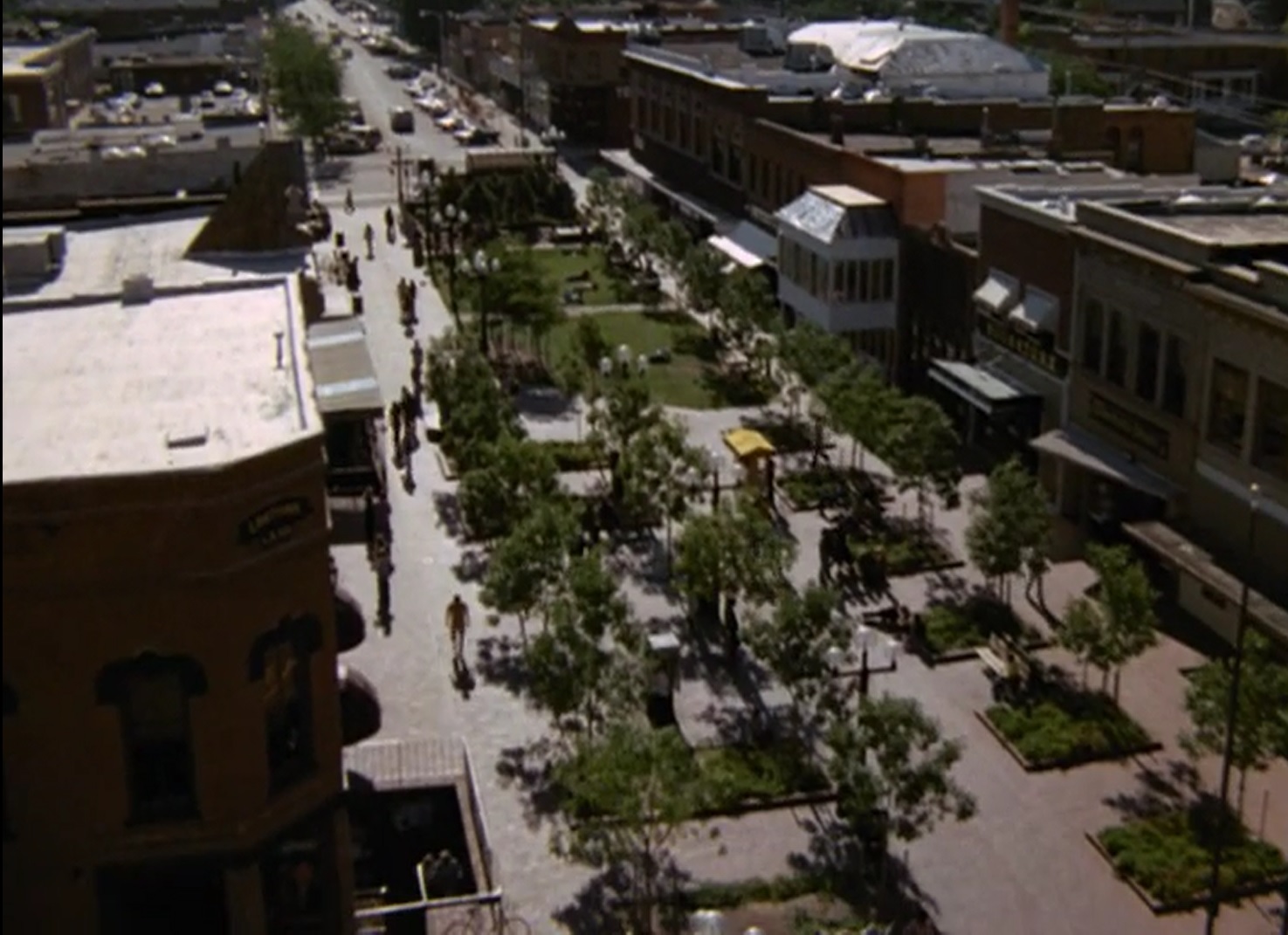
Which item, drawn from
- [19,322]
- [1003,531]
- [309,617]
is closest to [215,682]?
[309,617]

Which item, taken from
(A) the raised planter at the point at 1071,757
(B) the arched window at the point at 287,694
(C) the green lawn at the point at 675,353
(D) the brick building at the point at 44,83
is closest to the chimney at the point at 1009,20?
(C) the green lawn at the point at 675,353

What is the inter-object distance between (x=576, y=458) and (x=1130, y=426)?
15633mm

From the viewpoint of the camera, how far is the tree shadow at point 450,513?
4188cm

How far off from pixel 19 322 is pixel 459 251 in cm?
5530

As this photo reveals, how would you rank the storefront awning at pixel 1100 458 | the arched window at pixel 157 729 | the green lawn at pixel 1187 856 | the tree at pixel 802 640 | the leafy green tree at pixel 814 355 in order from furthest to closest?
the leafy green tree at pixel 814 355
the storefront awning at pixel 1100 458
the tree at pixel 802 640
the green lawn at pixel 1187 856
the arched window at pixel 157 729

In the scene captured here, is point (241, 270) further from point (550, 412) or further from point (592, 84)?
point (592, 84)

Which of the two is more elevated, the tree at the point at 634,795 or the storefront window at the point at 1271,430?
the storefront window at the point at 1271,430

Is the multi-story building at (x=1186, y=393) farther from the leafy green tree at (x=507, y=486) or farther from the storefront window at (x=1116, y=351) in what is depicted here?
the leafy green tree at (x=507, y=486)

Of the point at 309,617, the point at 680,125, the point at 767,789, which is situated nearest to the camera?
the point at 309,617

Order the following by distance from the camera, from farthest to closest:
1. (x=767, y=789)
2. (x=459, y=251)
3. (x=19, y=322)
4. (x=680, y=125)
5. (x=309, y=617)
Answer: (x=680, y=125)
(x=459, y=251)
(x=767, y=789)
(x=19, y=322)
(x=309, y=617)

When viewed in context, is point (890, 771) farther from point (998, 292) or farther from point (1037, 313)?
point (998, 292)

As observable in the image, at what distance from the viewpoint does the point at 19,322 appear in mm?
20891

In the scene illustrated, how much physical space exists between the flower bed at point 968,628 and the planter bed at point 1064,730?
8.17 feet

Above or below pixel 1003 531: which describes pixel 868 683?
below
